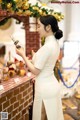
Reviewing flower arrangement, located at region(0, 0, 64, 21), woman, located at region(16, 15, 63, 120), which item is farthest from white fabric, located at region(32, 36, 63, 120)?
flower arrangement, located at region(0, 0, 64, 21)

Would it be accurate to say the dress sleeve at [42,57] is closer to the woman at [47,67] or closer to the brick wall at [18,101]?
the woman at [47,67]

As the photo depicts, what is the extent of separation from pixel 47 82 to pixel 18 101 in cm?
65

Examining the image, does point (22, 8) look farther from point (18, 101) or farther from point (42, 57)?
point (18, 101)

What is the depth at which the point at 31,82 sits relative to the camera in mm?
2865

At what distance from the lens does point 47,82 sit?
84.0 inches

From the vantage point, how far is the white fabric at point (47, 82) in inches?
80.1

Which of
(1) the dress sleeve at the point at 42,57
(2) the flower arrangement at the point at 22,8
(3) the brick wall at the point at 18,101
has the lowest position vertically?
(3) the brick wall at the point at 18,101

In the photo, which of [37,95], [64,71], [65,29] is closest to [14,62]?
[37,95]

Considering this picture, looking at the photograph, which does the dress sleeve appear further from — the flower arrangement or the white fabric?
the flower arrangement

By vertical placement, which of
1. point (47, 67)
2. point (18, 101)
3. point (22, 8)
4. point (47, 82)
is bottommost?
point (18, 101)

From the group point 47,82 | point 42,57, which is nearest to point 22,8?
point 42,57

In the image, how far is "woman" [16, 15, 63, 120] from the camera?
2.04 m

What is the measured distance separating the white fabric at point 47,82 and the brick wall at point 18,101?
13.3 inches

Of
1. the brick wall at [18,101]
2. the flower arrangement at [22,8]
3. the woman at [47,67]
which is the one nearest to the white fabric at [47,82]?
the woman at [47,67]
